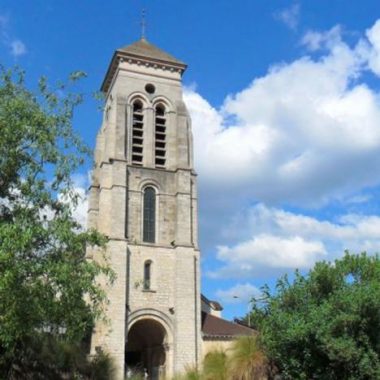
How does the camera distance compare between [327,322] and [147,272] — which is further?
[147,272]

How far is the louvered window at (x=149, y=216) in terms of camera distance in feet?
123

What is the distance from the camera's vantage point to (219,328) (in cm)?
3797

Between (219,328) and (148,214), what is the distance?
8.47 metres

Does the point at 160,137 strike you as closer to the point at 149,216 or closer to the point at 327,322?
the point at 149,216

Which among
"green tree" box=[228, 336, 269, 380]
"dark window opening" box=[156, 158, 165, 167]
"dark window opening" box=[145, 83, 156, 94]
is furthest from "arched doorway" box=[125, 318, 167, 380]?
"dark window opening" box=[145, 83, 156, 94]

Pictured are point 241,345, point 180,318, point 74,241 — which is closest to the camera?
point 74,241

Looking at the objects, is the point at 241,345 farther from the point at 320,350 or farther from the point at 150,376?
the point at 150,376

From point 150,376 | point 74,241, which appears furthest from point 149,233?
point 74,241

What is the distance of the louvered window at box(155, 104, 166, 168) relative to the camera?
132 feet

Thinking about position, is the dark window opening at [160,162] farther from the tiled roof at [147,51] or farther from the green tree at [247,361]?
the green tree at [247,361]

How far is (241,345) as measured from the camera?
20.9 meters

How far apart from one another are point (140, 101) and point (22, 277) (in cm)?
2909

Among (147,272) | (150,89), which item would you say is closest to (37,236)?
(147,272)

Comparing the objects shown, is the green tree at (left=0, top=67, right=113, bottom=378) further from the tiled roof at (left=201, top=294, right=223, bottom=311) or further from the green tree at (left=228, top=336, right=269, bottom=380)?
the tiled roof at (left=201, top=294, right=223, bottom=311)
